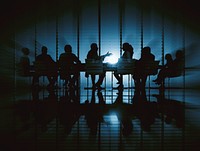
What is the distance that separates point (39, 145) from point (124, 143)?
369 millimetres

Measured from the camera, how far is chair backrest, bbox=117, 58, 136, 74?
3.93 m

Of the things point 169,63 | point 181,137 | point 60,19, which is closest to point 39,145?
point 181,137

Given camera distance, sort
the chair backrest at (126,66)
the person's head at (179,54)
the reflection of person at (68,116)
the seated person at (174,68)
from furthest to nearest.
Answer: the person's head at (179,54) < the seated person at (174,68) < the chair backrest at (126,66) < the reflection of person at (68,116)

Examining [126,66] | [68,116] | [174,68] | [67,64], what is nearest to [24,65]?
[67,64]

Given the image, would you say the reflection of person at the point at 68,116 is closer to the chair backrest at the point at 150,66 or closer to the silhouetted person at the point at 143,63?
the silhouetted person at the point at 143,63

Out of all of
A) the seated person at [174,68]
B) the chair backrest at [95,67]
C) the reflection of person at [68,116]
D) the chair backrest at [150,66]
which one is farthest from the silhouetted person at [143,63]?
the reflection of person at [68,116]

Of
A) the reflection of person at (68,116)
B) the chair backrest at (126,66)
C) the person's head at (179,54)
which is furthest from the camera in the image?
the person's head at (179,54)

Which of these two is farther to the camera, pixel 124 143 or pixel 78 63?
pixel 78 63

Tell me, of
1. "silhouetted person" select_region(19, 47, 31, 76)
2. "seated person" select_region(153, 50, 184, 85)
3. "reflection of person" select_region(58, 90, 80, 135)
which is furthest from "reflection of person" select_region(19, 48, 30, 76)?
"seated person" select_region(153, 50, 184, 85)

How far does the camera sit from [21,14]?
5.12m

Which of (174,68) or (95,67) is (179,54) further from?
(95,67)

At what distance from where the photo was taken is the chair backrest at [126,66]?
393 cm

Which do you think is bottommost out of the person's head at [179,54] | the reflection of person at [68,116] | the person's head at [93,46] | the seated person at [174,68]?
the reflection of person at [68,116]

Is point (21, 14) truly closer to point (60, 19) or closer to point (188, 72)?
point (60, 19)
